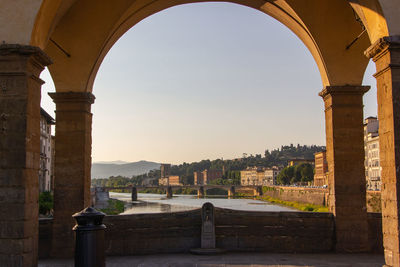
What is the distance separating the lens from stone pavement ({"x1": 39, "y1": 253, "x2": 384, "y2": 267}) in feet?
28.9

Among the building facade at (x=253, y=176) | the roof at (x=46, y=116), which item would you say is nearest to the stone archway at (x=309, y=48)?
the roof at (x=46, y=116)

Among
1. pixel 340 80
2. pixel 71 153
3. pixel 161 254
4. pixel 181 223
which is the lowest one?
pixel 161 254

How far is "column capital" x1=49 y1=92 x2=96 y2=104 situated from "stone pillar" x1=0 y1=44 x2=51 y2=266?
2.98 m

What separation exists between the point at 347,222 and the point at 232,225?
2689 mm

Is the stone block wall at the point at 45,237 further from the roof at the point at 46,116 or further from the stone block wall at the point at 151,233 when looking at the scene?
the roof at the point at 46,116

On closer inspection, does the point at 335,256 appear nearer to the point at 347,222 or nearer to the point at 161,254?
the point at 347,222

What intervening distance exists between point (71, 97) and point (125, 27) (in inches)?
85.2

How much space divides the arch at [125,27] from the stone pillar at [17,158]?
310cm

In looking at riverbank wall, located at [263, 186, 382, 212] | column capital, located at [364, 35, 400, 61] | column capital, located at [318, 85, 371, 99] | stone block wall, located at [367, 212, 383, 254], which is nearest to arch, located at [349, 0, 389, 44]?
column capital, located at [364, 35, 400, 61]

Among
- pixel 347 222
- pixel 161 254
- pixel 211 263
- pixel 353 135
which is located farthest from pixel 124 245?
pixel 353 135

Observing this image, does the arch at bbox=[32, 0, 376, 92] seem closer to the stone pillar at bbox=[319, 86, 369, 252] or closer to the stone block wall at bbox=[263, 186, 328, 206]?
the stone pillar at bbox=[319, 86, 369, 252]

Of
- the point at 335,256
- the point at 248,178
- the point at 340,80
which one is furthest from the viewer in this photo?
the point at 248,178

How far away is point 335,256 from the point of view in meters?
9.80

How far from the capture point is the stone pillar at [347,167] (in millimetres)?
10227
